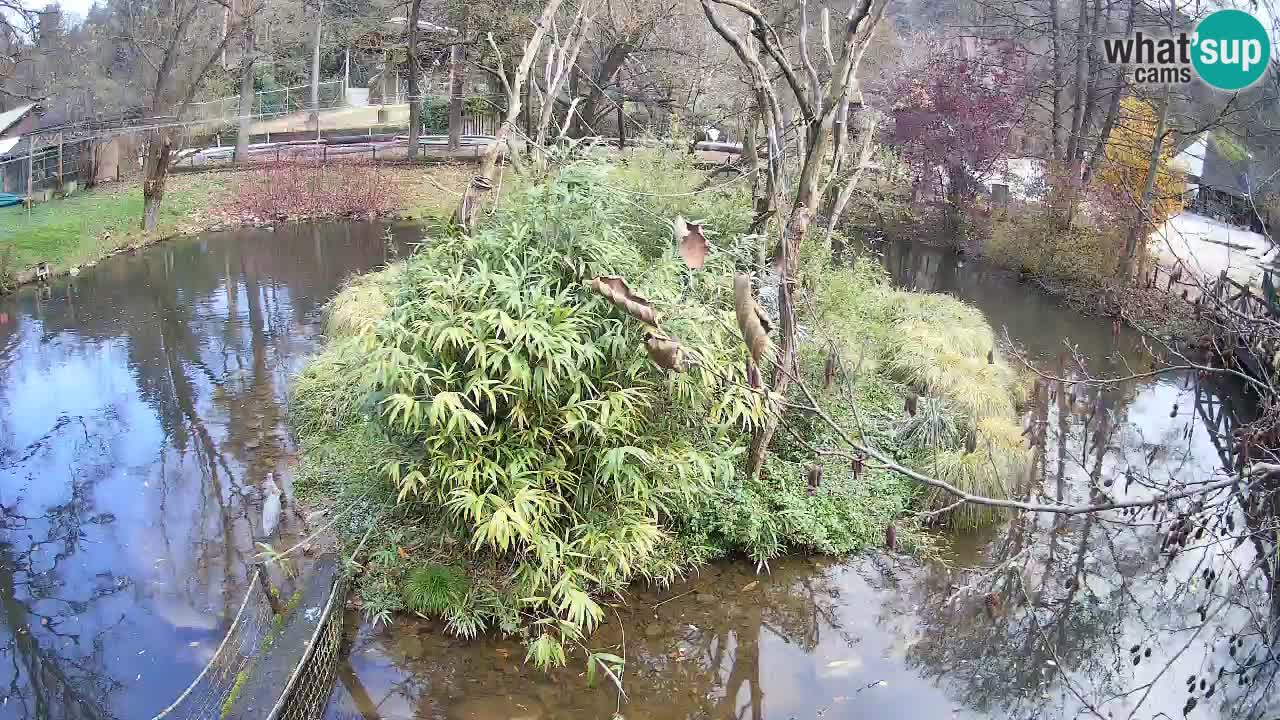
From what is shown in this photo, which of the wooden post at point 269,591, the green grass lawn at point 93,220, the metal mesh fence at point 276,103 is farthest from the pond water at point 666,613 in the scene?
the metal mesh fence at point 276,103

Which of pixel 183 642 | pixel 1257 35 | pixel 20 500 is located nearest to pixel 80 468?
pixel 20 500

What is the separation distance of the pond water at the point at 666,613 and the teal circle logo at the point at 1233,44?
2.69 m

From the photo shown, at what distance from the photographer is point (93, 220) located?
15031 mm

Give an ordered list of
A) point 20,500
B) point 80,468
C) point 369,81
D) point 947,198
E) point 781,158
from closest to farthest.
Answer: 1. point 781,158
2. point 20,500
3. point 80,468
4. point 947,198
5. point 369,81

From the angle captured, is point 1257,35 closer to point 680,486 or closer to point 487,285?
point 680,486

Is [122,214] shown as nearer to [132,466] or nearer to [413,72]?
[413,72]

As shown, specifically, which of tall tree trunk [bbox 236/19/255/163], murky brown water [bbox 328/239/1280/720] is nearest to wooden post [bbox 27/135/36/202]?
tall tree trunk [bbox 236/19/255/163]

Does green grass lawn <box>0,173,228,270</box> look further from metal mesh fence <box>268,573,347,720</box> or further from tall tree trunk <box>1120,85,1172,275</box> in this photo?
tall tree trunk <box>1120,85,1172,275</box>

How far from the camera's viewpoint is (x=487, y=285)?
17.2 ft

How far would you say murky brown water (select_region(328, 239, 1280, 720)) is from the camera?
4902mm

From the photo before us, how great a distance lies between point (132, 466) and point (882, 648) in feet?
18.9

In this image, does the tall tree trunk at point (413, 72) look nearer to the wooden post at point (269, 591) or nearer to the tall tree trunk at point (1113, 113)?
the tall tree trunk at point (1113, 113)

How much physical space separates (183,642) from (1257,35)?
7239 mm

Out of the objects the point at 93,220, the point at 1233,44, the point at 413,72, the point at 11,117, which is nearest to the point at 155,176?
the point at 93,220
